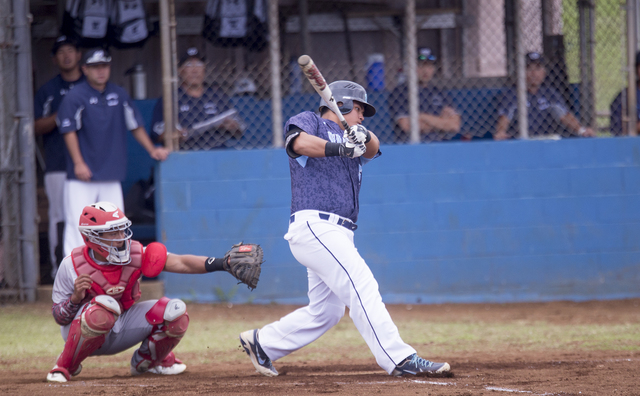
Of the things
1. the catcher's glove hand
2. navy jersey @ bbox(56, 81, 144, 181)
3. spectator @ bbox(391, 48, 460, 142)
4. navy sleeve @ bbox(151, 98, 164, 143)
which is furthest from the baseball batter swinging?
navy sleeve @ bbox(151, 98, 164, 143)

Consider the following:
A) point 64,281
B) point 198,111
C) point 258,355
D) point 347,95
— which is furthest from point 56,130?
point 347,95

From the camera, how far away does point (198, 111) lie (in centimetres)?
735

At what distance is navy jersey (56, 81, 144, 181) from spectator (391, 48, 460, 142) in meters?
2.81

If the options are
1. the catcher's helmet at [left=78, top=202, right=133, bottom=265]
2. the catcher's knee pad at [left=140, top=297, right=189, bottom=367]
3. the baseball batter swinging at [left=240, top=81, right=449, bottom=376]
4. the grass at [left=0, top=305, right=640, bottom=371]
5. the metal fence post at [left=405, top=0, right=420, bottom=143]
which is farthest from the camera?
the metal fence post at [left=405, top=0, right=420, bottom=143]

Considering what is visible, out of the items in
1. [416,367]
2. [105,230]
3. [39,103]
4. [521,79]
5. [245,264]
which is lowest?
[416,367]

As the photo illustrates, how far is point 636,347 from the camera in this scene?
5227 mm

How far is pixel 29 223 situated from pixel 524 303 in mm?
5319

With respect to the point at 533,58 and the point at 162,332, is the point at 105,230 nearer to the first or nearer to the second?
the point at 162,332

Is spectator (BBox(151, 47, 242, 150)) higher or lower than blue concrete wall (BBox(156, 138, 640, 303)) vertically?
higher

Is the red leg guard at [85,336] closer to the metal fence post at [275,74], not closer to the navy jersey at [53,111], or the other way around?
the navy jersey at [53,111]

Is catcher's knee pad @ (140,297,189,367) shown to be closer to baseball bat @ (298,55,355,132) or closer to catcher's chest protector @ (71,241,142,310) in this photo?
catcher's chest protector @ (71,241,142,310)

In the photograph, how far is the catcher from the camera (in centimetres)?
414

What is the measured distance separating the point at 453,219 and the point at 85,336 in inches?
173

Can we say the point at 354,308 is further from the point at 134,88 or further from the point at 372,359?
the point at 134,88
